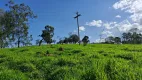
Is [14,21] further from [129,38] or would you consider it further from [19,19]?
[129,38]

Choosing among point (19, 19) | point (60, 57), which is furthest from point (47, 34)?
point (60, 57)

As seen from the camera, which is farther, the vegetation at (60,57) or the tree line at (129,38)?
the tree line at (129,38)

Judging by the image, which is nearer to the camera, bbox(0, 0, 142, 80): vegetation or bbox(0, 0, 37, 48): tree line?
bbox(0, 0, 142, 80): vegetation

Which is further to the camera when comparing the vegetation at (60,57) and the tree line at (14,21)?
the tree line at (14,21)

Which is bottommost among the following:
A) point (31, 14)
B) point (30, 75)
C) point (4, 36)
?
point (30, 75)

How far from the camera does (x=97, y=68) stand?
37.1ft

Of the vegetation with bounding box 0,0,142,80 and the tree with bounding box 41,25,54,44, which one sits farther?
the tree with bounding box 41,25,54,44

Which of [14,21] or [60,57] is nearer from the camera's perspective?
[60,57]

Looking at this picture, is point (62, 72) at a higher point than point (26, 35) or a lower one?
lower

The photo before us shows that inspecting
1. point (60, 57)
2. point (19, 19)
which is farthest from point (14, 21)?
point (60, 57)

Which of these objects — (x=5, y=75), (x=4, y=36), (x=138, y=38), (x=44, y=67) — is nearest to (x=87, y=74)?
(x=5, y=75)

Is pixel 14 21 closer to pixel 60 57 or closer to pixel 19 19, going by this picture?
pixel 19 19

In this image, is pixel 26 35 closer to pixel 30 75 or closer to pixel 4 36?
pixel 4 36

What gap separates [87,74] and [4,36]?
56121mm
